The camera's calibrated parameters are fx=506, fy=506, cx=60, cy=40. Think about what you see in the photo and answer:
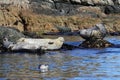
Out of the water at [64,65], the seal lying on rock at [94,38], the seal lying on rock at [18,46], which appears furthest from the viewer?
the seal lying on rock at [94,38]

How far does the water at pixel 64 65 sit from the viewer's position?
17.7 meters

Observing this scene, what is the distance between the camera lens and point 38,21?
188 ft

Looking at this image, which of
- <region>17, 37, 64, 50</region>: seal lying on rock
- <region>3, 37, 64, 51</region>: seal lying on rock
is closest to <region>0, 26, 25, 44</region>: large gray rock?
<region>3, 37, 64, 51</region>: seal lying on rock

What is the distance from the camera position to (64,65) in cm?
2166

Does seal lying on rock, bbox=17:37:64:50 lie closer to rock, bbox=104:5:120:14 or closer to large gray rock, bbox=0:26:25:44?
large gray rock, bbox=0:26:25:44

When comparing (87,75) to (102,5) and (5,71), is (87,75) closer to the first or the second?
(5,71)

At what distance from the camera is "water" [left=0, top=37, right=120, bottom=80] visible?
1767 cm

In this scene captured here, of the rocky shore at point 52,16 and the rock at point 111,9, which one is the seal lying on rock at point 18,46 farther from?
the rock at point 111,9

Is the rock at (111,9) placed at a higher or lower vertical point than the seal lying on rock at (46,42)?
lower

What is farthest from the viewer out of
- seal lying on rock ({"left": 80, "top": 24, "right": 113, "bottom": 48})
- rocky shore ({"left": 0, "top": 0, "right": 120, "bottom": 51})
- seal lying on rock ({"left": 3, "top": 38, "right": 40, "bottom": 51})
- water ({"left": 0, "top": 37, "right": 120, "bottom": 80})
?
rocky shore ({"left": 0, "top": 0, "right": 120, "bottom": 51})

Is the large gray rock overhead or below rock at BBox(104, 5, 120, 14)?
overhead

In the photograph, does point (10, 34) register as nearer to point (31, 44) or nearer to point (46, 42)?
point (46, 42)

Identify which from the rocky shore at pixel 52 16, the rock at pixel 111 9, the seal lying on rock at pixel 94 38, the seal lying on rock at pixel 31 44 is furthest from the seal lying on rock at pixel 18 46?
the rock at pixel 111 9

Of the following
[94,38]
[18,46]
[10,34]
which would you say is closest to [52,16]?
[94,38]
